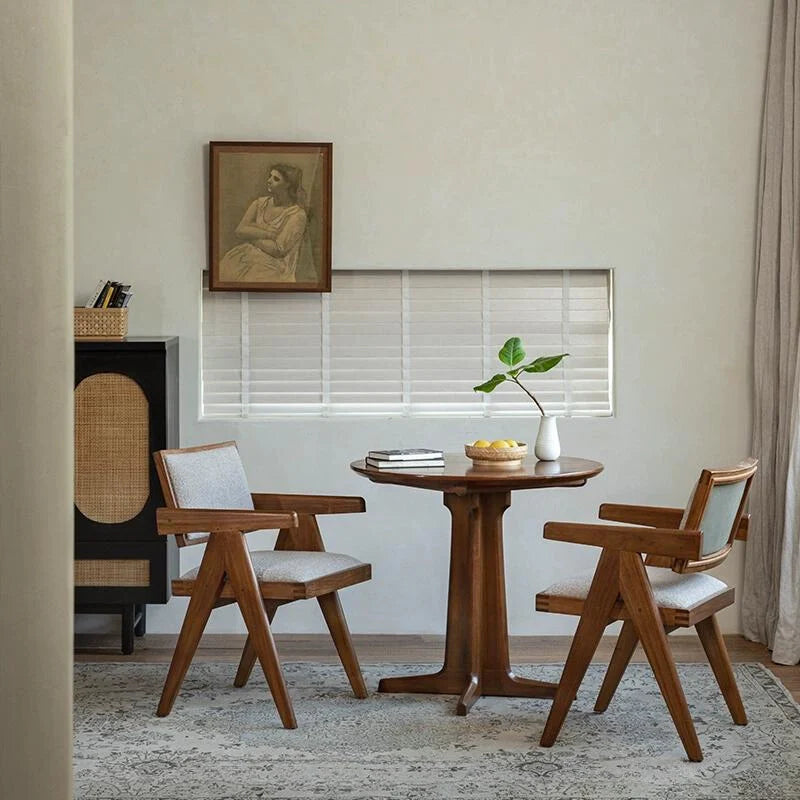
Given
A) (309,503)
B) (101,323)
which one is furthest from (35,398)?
(101,323)

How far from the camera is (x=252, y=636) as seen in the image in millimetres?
3291

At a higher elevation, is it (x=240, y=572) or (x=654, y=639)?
(x=240, y=572)

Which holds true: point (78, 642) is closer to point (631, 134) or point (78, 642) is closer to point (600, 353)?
point (600, 353)

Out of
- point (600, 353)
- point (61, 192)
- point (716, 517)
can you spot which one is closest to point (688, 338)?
point (600, 353)

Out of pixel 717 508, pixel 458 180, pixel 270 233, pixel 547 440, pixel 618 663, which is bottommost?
pixel 618 663

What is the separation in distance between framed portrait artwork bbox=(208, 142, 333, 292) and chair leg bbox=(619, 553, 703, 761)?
1899 mm

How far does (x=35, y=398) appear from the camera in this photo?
3.47 ft

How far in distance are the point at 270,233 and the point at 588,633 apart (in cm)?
212

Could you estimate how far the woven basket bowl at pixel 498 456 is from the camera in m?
3.56

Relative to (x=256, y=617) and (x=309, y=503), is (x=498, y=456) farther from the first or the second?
(x=256, y=617)

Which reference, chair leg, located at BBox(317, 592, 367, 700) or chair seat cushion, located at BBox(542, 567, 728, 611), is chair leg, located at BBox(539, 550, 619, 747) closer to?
chair seat cushion, located at BBox(542, 567, 728, 611)

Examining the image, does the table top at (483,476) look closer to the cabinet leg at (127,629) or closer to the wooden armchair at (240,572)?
the wooden armchair at (240,572)

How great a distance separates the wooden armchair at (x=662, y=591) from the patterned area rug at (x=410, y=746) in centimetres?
14

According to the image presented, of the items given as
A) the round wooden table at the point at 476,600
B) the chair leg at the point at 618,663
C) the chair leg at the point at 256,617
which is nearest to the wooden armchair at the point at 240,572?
the chair leg at the point at 256,617
